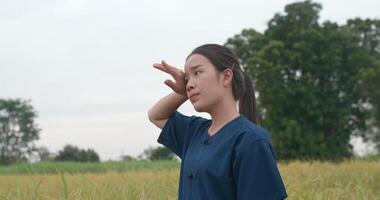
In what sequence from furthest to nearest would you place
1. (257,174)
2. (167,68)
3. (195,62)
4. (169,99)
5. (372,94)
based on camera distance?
(372,94)
(169,99)
(167,68)
(195,62)
(257,174)

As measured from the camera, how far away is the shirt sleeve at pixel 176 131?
2.08 meters

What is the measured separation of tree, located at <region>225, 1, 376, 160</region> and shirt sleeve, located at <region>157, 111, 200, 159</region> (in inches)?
806

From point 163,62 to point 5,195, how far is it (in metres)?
2.47

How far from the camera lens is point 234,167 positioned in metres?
1.66

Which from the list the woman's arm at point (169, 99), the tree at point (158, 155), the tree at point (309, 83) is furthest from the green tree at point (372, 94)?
the woman's arm at point (169, 99)

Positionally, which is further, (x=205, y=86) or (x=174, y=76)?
(x=174, y=76)

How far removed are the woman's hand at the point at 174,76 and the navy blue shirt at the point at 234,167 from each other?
0.83 ft

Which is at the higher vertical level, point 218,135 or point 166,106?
point 166,106

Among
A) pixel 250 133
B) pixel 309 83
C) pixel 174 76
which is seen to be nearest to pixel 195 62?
pixel 174 76

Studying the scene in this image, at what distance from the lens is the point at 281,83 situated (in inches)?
938

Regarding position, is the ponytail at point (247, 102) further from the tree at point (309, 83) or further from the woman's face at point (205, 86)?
the tree at point (309, 83)

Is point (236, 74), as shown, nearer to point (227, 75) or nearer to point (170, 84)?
point (227, 75)

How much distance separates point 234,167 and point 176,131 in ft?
1.57

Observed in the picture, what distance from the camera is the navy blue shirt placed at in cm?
162
